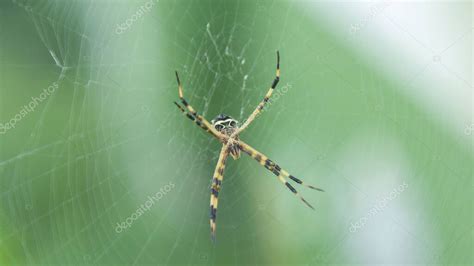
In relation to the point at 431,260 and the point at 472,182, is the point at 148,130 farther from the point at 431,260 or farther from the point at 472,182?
the point at 472,182

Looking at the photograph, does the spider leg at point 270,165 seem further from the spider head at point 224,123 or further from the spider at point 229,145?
the spider head at point 224,123

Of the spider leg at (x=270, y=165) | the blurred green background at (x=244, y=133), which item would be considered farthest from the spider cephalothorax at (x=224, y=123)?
the spider leg at (x=270, y=165)

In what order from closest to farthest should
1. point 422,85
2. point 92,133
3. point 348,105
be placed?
point 92,133 → point 422,85 → point 348,105

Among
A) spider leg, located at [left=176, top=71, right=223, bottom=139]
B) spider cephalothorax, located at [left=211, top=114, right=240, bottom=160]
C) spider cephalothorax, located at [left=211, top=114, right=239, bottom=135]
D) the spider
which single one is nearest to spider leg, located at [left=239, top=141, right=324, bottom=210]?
the spider

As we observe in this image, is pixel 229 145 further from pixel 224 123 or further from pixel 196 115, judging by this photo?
pixel 196 115

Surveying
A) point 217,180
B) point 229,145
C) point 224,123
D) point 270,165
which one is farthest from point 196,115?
point 270,165

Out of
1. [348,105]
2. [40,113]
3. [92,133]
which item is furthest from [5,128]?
[348,105]

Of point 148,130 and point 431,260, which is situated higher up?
point 431,260
